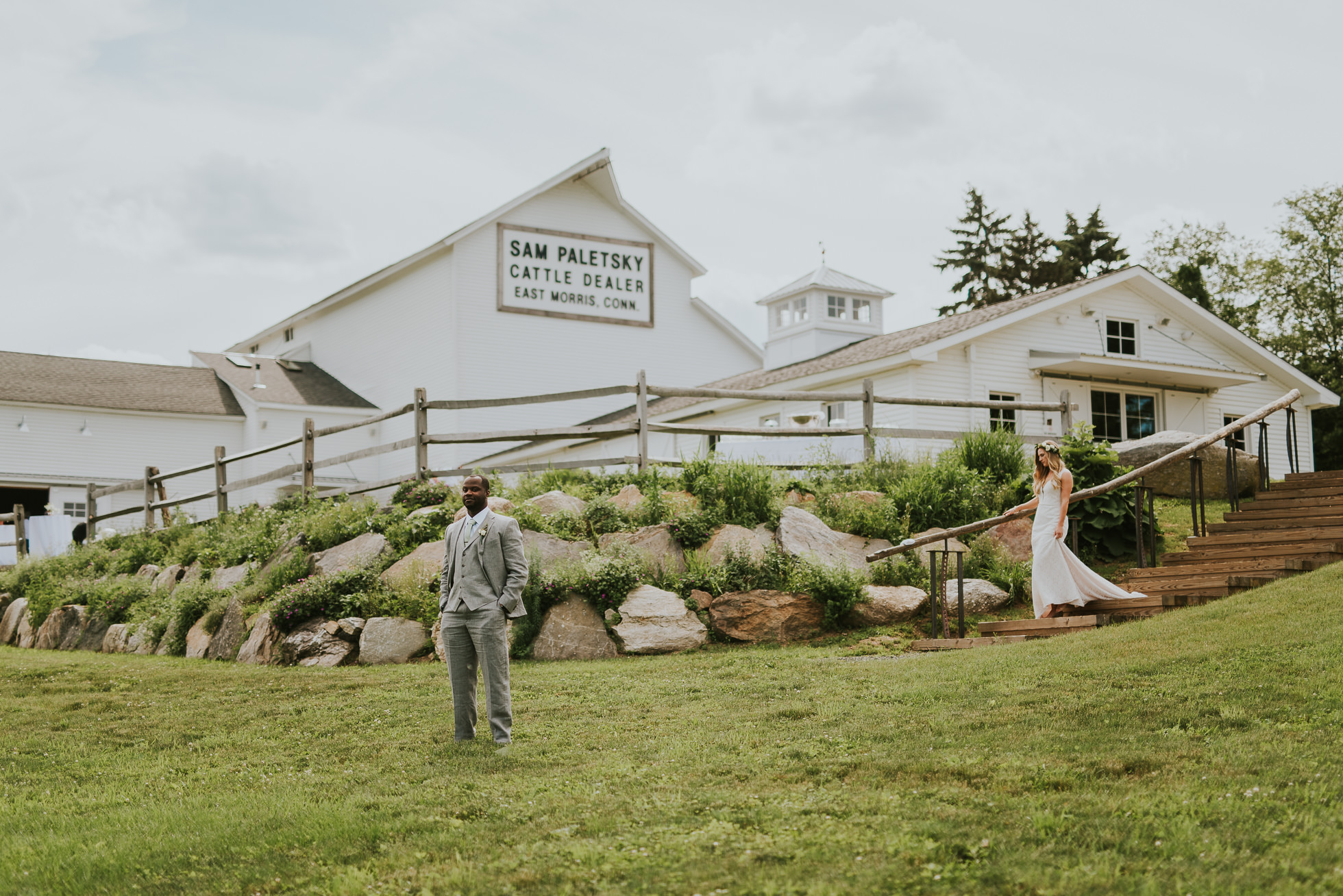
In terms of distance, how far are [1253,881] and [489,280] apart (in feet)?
87.4

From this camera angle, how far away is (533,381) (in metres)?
30.0

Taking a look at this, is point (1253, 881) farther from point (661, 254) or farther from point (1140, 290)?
point (661, 254)

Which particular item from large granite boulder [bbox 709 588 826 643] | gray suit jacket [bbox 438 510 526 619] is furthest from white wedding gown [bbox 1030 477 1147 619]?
gray suit jacket [bbox 438 510 526 619]

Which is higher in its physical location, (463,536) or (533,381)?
(533,381)

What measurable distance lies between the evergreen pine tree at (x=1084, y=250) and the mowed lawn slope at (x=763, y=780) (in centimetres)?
3897

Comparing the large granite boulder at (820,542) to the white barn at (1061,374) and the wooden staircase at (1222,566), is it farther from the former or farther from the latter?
the white barn at (1061,374)

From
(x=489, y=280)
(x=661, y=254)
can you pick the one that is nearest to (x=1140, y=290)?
(x=661, y=254)

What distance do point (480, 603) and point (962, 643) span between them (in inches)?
203

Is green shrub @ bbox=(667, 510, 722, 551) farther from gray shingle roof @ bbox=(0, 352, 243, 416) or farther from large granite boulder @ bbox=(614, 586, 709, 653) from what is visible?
gray shingle roof @ bbox=(0, 352, 243, 416)

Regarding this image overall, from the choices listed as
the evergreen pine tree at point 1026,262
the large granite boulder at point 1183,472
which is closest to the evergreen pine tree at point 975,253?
the evergreen pine tree at point 1026,262

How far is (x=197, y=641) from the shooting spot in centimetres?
1471

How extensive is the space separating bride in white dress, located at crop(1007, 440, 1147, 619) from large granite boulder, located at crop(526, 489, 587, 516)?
5295 mm

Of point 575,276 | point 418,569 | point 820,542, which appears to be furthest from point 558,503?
point 575,276

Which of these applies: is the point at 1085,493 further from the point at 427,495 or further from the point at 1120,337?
the point at 1120,337
